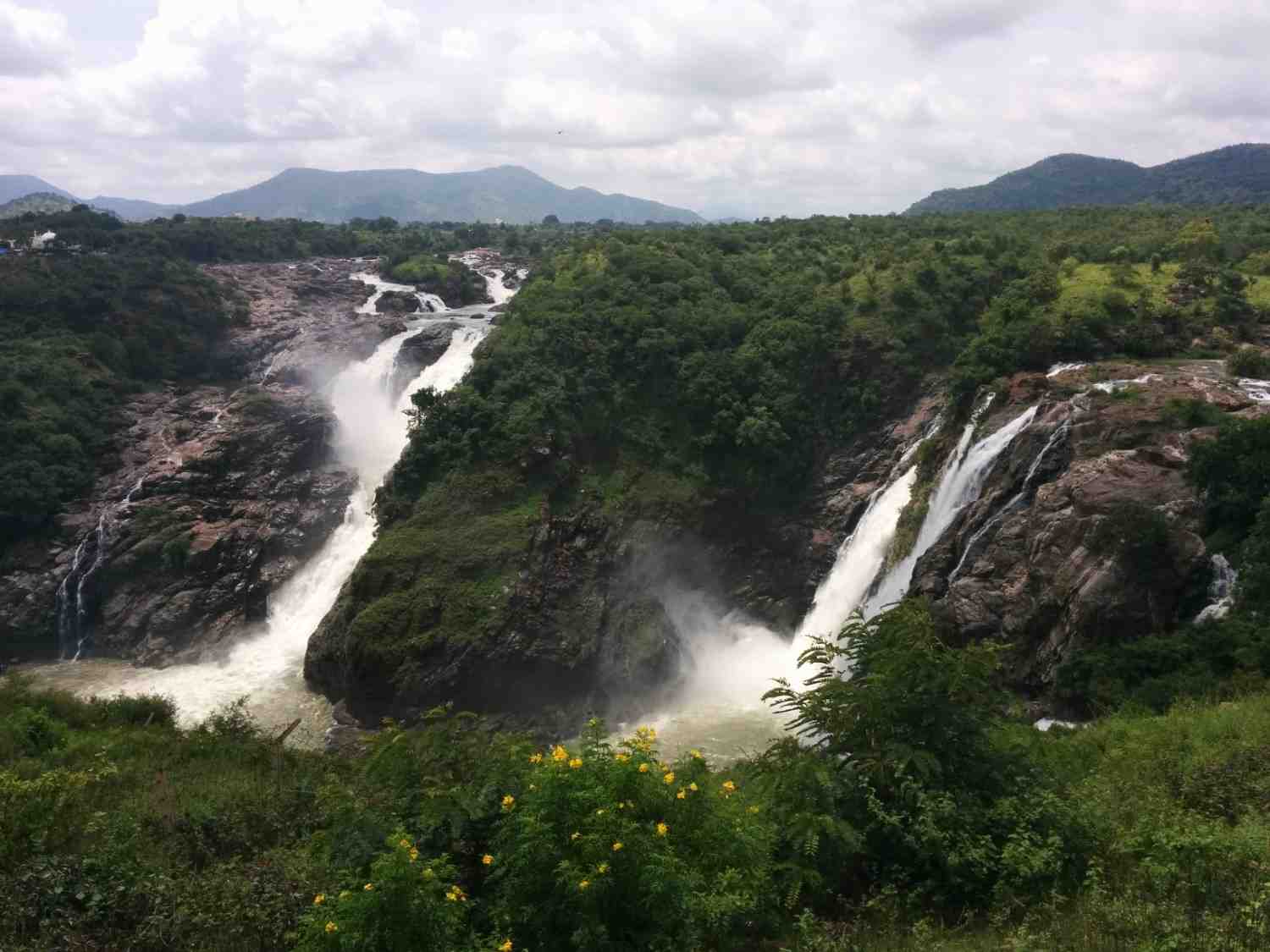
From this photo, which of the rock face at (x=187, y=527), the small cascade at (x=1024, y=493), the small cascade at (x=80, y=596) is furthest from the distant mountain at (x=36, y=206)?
the small cascade at (x=1024, y=493)

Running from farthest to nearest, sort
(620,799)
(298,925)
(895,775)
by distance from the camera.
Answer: (895,775) → (298,925) → (620,799)

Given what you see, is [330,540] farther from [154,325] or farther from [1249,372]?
[1249,372]

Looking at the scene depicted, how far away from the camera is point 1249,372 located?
823 inches

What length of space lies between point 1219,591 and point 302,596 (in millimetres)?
24150

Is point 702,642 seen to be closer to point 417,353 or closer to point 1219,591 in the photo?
Answer: point 1219,591

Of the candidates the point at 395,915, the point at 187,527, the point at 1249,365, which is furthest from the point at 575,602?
the point at 395,915

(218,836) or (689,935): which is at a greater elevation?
(689,935)

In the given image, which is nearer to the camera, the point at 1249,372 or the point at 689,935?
the point at 689,935

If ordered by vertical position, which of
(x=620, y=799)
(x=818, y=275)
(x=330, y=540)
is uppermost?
(x=818, y=275)

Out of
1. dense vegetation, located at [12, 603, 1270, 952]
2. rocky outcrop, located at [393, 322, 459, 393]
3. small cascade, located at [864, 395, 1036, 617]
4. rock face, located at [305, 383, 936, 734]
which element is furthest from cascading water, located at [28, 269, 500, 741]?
small cascade, located at [864, 395, 1036, 617]

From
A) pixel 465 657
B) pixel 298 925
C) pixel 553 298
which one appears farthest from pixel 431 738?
pixel 553 298

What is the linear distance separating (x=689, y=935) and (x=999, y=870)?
10.2 ft

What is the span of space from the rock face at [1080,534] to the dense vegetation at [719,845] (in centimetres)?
625

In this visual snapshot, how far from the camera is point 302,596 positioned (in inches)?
1097
